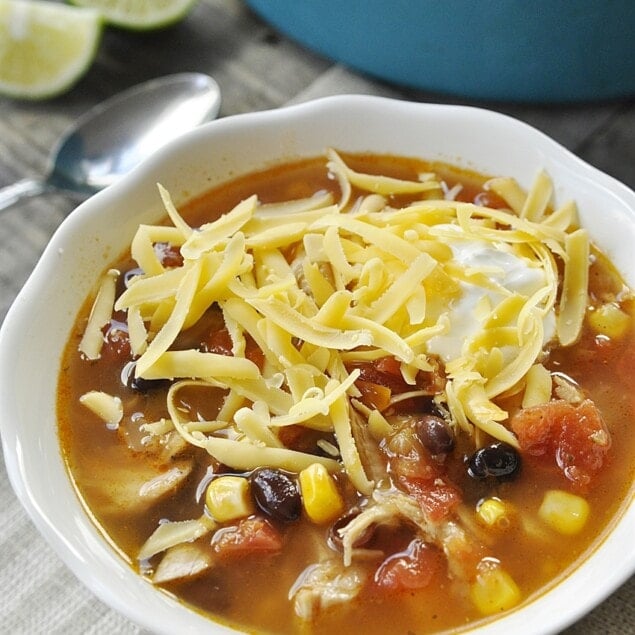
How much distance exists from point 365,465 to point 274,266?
2.02 feet

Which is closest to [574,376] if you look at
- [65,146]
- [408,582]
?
[408,582]

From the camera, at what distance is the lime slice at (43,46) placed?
12.1ft

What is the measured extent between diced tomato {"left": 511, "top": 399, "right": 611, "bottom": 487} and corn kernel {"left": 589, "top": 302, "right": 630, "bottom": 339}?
34 centimetres

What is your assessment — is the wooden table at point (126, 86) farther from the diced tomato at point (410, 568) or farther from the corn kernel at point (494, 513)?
the corn kernel at point (494, 513)

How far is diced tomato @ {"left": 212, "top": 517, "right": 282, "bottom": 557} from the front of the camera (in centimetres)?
216

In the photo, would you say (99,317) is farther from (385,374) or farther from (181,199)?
(385,374)

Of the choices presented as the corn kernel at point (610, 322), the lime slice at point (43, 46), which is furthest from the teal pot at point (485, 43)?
the corn kernel at point (610, 322)

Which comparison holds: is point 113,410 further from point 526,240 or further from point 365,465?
point 526,240

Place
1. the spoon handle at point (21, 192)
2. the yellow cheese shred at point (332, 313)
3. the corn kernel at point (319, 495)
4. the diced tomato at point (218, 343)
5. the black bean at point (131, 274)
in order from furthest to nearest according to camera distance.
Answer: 1. the spoon handle at point (21, 192)
2. the black bean at point (131, 274)
3. the diced tomato at point (218, 343)
4. the yellow cheese shred at point (332, 313)
5. the corn kernel at point (319, 495)

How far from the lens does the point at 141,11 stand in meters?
3.94

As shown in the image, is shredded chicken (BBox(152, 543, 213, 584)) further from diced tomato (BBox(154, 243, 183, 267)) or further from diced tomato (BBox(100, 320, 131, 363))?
diced tomato (BBox(154, 243, 183, 267))

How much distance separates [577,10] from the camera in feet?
10.3

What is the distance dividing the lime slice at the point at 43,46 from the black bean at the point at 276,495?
225 cm

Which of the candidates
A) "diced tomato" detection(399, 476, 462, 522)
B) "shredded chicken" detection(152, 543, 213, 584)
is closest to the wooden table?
"shredded chicken" detection(152, 543, 213, 584)
